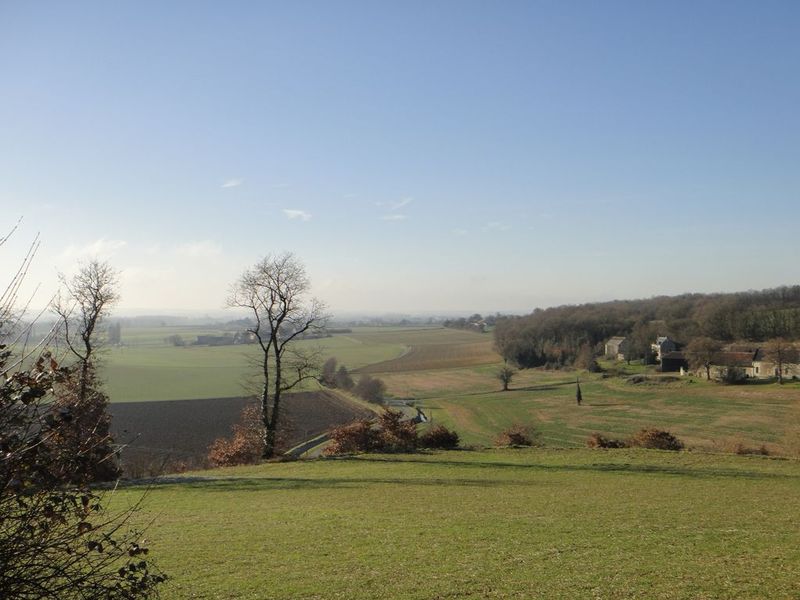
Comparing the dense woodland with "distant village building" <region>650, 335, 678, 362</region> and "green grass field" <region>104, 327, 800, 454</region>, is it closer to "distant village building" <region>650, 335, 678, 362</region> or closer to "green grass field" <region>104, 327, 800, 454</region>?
"distant village building" <region>650, 335, 678, 362</region>

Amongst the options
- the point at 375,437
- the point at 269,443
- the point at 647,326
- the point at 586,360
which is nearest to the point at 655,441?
the point at 375,437

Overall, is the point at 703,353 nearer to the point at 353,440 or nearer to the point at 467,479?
the point at 353,440

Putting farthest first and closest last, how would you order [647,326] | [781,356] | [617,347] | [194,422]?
[647,326]
[617,347]
[781,356]
[194,422]

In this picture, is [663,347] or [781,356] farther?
[663,347]

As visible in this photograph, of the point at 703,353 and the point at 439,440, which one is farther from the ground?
the point at 703,353

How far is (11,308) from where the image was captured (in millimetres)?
5410

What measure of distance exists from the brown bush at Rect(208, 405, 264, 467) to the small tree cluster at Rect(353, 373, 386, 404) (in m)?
37.8

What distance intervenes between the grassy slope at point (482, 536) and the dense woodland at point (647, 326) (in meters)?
85.8

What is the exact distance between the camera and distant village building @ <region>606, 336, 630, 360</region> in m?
103

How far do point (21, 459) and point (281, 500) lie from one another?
1255cm

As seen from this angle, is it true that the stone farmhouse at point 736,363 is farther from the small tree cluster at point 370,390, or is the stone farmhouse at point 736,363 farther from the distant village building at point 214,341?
the distant village building at point 214,341

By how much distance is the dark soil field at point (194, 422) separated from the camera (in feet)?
121

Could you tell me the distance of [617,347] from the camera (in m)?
106

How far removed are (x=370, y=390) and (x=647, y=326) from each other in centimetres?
6150
